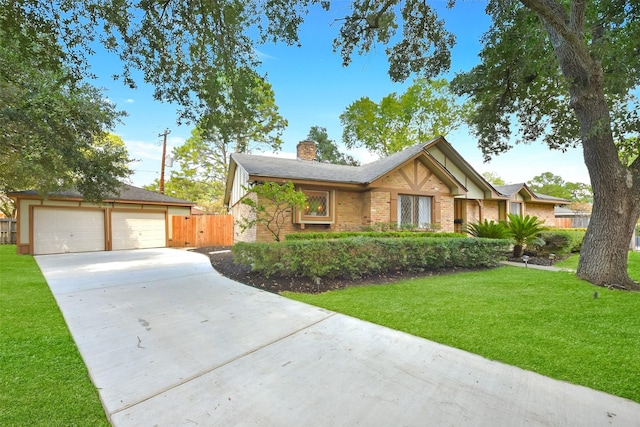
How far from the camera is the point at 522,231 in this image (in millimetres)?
10570

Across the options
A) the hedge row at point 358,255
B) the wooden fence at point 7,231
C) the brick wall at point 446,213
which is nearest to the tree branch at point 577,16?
the hedge row at point 358,255

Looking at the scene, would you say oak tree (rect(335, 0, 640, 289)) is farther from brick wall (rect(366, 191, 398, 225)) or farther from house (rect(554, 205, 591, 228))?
house (rect(554, 205, 591, 228))

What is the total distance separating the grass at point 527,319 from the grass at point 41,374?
3064mm

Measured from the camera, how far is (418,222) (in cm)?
1291

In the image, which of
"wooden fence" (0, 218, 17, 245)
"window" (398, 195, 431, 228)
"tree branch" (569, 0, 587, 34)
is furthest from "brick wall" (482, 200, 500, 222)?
"wooden fence" (0, 218, 17, 245)

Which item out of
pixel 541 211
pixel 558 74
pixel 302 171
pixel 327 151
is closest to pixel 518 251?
pixel 558 74

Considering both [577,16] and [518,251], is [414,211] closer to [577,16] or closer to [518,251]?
Answer: [518,251]

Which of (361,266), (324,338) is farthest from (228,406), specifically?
(361,266)

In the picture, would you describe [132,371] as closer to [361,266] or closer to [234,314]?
[234,314]

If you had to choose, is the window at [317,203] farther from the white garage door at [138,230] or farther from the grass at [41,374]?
the white garage door at [138,230]

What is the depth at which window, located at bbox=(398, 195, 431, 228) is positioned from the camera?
495 inches

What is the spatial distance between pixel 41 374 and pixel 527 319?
18.2 feet

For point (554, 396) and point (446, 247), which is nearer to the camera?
point (554, 396)

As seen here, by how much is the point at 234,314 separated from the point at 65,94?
31.2ft
